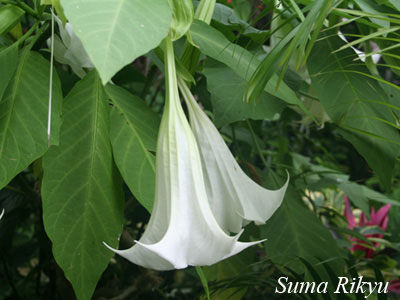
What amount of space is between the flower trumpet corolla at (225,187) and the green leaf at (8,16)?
15cm

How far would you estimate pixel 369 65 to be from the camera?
1.61 feet

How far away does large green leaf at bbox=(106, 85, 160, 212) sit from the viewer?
0.36 m

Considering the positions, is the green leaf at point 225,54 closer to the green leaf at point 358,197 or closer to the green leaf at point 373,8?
the green leaf at point 373,8

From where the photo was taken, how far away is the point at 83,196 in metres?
0.35

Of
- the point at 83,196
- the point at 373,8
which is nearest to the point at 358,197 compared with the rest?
Result: the point at 373,8

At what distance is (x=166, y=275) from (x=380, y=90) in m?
0.49

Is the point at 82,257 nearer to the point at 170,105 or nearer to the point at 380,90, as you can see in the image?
the point at 170,105

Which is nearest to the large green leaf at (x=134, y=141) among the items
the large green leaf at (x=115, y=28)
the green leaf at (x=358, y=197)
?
the large green leaf at (x=115, y=28)

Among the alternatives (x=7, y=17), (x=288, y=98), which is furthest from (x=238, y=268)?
(x=7, y=17)

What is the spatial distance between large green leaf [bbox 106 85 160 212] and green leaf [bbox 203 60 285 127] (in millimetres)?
60

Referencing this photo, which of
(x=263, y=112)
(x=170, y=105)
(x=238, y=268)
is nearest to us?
(x=170, y=105)

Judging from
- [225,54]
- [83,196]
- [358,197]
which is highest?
[225,54]

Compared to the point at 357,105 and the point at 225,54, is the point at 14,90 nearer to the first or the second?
the point at 225,54

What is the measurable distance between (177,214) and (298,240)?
0.27 meters
